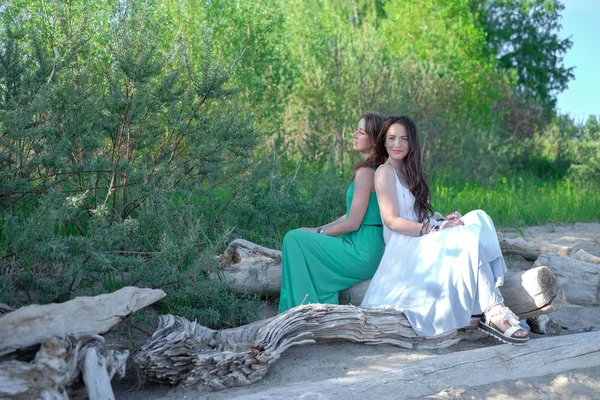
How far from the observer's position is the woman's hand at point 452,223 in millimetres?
4629

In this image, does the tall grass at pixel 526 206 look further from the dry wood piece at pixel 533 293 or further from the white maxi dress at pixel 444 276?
the white maxi dress at pixel 444 276

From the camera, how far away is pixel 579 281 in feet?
18.0

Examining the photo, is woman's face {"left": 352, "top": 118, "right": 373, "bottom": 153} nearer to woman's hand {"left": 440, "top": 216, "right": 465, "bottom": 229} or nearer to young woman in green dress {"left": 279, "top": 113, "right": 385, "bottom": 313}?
young woman in green dress {"left": 279, "top": 113, "right": 385, "bottom": 313}

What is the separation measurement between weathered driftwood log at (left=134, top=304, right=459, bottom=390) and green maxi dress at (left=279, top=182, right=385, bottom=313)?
49cm

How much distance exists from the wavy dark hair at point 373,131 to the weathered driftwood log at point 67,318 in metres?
2.01

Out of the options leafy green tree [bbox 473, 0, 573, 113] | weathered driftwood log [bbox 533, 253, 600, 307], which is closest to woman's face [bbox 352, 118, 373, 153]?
weathered driftwood log [bbox 533, 253, 600, 307]

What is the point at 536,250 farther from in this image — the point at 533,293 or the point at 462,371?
the point at 462,371

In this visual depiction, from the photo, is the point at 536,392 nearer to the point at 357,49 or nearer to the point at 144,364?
the point at 144,364

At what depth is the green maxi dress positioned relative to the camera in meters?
4.90

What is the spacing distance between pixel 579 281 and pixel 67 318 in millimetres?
3880

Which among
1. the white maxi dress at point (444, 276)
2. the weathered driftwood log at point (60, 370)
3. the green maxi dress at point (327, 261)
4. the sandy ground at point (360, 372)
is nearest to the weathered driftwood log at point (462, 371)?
the sandy ground at point (360, 372)

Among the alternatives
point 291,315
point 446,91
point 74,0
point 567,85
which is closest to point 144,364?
point 291,315

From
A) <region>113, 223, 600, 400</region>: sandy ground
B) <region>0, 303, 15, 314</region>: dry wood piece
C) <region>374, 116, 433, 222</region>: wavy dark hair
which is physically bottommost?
<region>113, 223, 600, 400</region>: sandy ground

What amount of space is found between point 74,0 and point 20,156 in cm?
286
